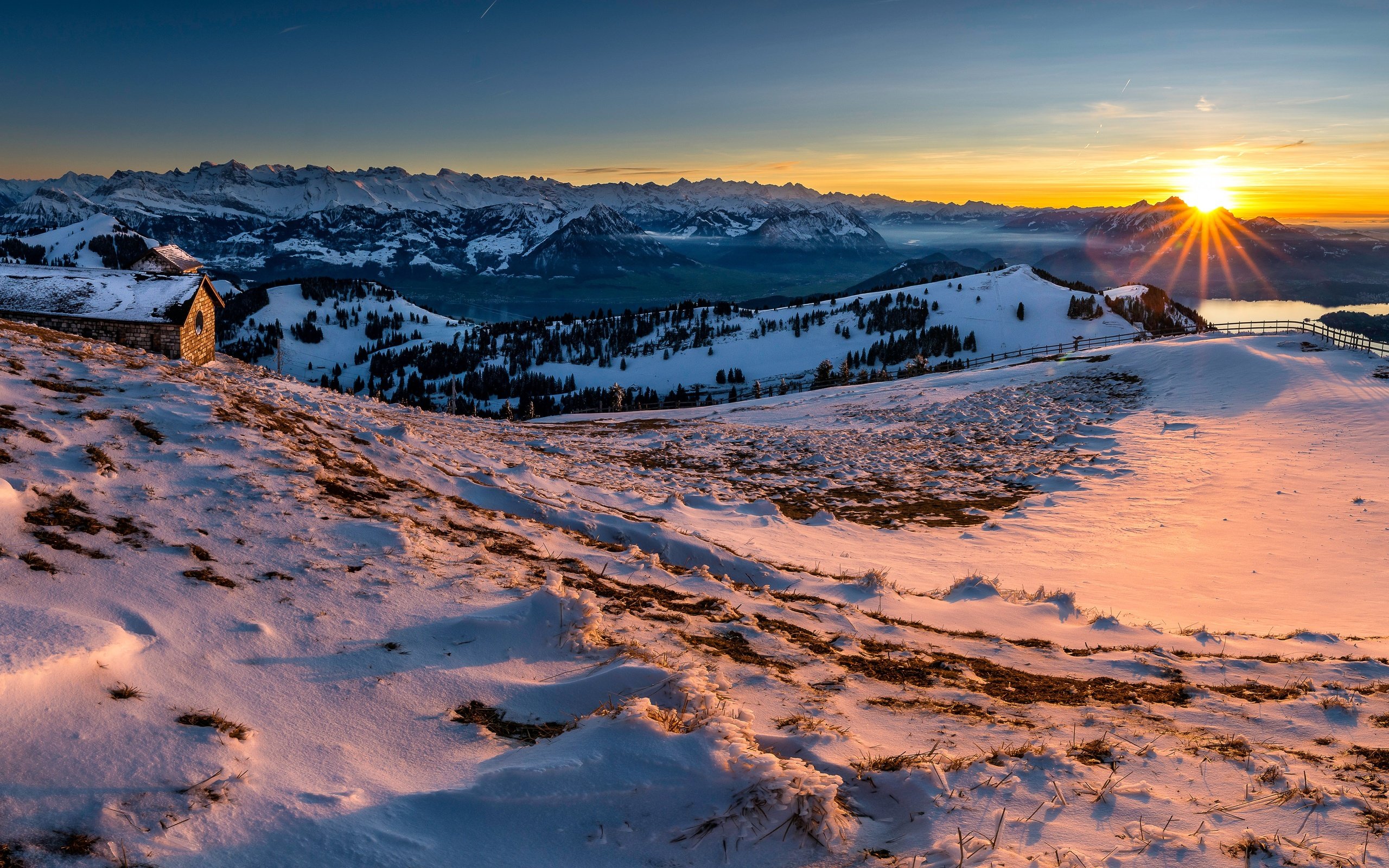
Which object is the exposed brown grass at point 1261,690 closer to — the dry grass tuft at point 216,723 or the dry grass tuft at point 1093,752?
the dry grass tuft at point 1093,752

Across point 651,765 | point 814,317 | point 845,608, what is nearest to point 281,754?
point 651,765

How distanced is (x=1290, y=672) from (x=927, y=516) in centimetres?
1198

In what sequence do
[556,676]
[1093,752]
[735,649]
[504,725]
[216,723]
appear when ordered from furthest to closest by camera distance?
1. [735,649]
2. [556,676]
3. [1093,752]
4. [504,725]
5. [216,723]

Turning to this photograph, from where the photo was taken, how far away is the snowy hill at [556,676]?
3896mm

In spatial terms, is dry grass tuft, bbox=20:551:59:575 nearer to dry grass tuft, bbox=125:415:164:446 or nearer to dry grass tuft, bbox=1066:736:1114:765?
dry grass tuft, bbox=125:415:164:446

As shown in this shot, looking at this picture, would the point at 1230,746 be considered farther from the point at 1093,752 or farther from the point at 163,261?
the point at 163,261

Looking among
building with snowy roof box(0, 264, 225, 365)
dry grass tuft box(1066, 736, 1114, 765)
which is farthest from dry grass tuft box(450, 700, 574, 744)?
building with snowy roof box(0, 264, 225, 365)

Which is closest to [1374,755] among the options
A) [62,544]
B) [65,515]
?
[62,544]

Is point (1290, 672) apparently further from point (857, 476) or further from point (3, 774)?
point (857, 476)

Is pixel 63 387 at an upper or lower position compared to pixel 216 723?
upper

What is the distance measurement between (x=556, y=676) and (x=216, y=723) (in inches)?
88.0

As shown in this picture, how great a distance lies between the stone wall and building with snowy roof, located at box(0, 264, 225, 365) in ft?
0.08

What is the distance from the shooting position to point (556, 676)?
5.72 m

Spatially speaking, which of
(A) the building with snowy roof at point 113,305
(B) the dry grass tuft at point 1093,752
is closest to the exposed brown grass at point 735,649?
(B) the dry grass tuft at point 1093,752
